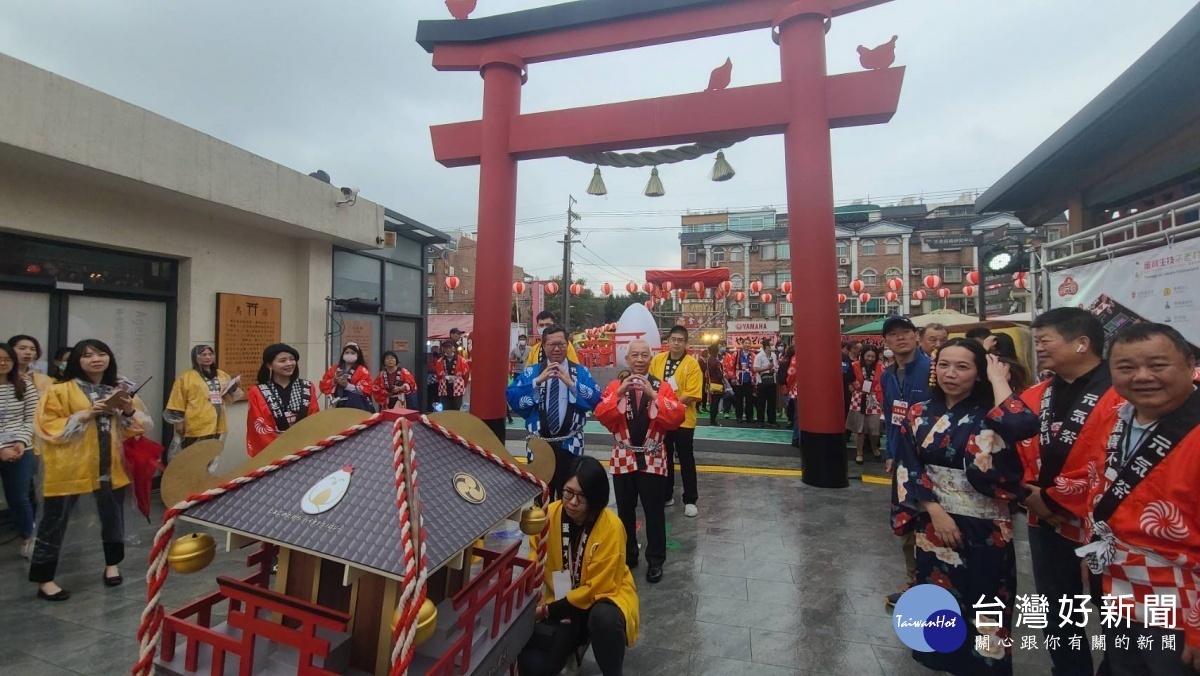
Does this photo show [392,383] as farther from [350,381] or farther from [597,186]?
[597,186]

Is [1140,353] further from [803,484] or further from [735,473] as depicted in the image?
[735,473]

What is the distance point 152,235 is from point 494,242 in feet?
11.6

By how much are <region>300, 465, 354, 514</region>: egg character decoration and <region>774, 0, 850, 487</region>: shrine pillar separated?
5144mm

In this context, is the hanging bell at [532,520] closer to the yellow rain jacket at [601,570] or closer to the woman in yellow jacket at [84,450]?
the yellow rain jacket at [601,570]

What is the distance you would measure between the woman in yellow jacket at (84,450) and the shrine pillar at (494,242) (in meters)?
3.53

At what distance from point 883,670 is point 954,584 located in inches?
23.7

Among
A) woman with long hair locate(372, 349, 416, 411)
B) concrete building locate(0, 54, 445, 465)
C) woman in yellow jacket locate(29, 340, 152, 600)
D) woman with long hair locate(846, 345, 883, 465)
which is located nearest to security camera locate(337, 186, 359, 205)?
concrete building locate(0, 54, 445, 465)

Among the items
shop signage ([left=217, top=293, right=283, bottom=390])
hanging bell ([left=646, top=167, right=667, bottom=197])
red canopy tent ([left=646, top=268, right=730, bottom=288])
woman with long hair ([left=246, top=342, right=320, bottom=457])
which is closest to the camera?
woman with long hair ([left=246, top=342, right=320, bottom=457])

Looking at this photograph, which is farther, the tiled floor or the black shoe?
the black shoe

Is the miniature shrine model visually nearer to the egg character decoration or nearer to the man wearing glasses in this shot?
the egg character decoration

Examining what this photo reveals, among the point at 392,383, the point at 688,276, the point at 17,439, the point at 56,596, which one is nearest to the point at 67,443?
the point at 17,439

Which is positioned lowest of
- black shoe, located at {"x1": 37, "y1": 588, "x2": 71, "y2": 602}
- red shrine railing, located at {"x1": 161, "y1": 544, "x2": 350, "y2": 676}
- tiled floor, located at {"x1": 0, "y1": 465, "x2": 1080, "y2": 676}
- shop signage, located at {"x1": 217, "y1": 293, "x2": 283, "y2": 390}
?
tiled floor, located at {"x1": 0, "y1": 465, "x2": 1080, "y2": 676}

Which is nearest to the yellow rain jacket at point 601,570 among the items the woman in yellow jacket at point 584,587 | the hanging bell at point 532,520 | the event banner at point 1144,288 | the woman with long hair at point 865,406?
the woman in yellow jacket at point 584,587

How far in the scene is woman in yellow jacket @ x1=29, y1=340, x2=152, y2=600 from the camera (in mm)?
3012
